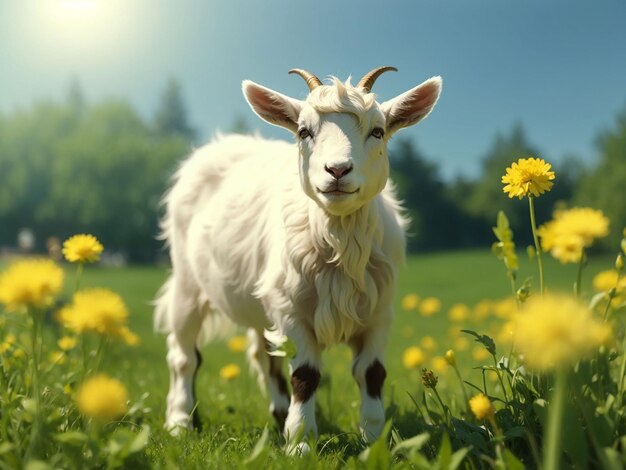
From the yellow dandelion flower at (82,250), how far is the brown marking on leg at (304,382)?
1.27 m

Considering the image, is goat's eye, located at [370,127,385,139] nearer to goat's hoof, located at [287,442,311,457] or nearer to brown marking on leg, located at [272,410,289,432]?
goat's hoof, located at [287,442,311,457]

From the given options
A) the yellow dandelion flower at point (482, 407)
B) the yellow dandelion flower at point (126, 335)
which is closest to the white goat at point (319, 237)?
the yellow dandelion flower at point (126, 335)

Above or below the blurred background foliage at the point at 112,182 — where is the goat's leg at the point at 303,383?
above

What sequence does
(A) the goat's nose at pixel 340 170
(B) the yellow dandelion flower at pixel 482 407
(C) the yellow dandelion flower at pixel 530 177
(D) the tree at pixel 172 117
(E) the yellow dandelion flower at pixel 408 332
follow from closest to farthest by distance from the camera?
1. (B) the yellow dandelion flower at pixel 482 407
2. (C) the yellow dandelion flower at pixel 530 177
3. (A) the goat's nose at pixel 340 170
4. (E) the yellow dandelion flower at pixel 408 332
5. (D) the tree at pixel 172 117

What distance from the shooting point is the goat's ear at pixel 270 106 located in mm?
3727

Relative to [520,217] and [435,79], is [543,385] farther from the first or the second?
[520,217]

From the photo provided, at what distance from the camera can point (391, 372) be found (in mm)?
7996

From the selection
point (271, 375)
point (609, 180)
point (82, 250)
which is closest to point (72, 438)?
point (82, 250)

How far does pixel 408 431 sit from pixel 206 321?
2.33 m

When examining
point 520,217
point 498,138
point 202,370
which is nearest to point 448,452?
point 202,370

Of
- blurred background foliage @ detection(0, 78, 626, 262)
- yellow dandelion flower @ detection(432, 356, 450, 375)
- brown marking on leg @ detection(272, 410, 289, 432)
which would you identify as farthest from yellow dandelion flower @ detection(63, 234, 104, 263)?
blurred background foliage @ detection(0, 78, 626, 262)

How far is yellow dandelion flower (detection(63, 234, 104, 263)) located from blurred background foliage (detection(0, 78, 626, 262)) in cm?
4045

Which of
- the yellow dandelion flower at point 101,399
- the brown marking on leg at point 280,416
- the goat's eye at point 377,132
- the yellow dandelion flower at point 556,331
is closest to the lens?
the yellow dandelion flower at point 556,331

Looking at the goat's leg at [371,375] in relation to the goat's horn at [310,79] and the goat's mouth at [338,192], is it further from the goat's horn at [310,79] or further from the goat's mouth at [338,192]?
the goat's horn at [310,79]
